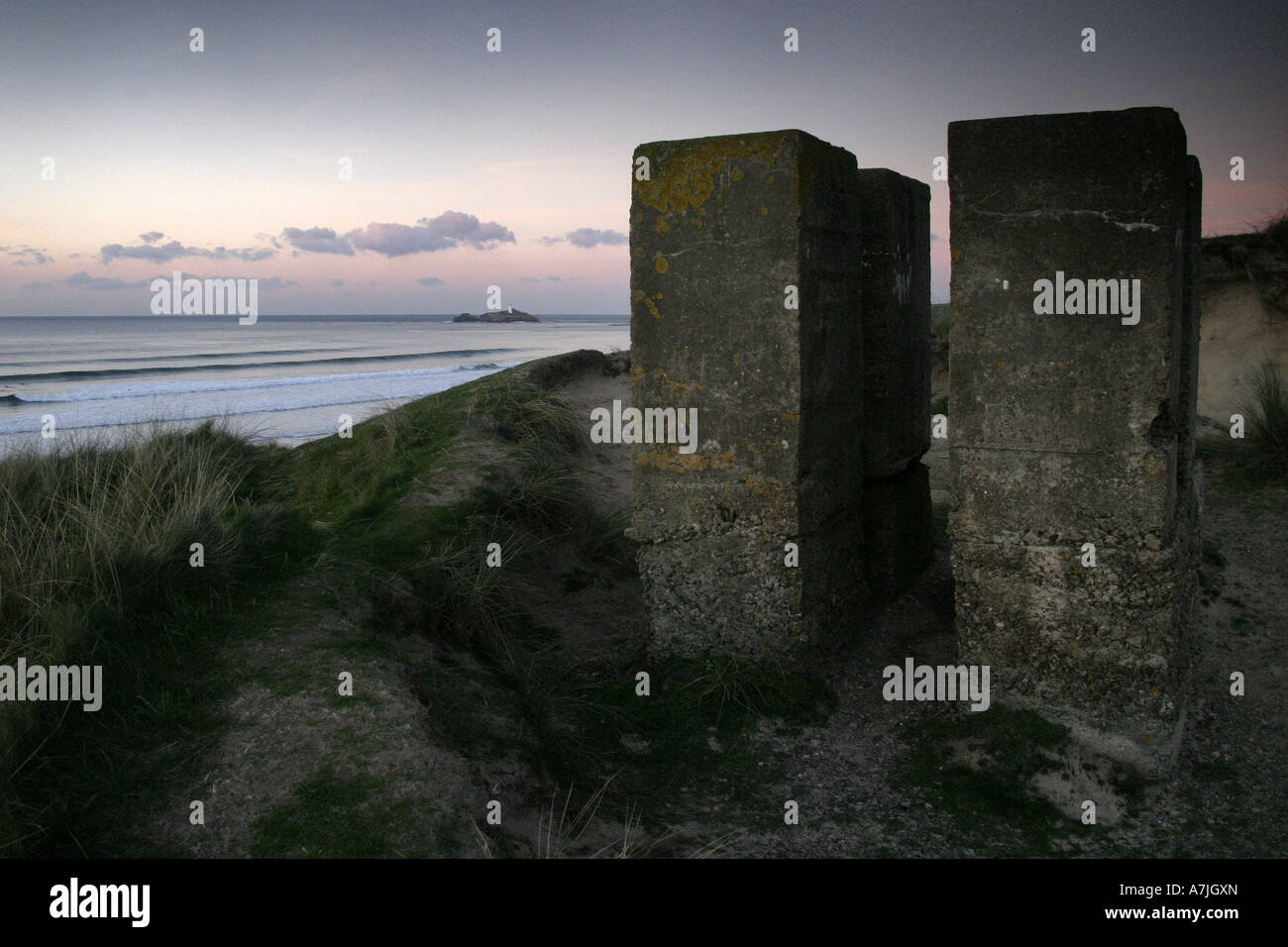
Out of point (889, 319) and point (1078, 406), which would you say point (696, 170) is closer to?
point (889, 319)

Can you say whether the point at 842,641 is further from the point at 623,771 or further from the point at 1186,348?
the point at 1186,348

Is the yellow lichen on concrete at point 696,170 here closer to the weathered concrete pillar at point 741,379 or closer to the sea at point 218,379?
the weathered concrete pillar at point 741,379

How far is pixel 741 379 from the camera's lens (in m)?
5.23

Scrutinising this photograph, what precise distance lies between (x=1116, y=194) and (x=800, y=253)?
4.92 ft

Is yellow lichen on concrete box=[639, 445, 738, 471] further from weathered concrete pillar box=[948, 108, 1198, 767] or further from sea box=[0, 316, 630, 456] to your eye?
sea box=[0, 316, 630, 456]

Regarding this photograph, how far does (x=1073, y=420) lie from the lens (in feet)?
14.7

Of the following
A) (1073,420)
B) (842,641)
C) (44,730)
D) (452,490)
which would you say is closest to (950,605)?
(842,641)

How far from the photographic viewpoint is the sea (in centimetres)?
1700

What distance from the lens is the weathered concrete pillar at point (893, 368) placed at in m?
6.21

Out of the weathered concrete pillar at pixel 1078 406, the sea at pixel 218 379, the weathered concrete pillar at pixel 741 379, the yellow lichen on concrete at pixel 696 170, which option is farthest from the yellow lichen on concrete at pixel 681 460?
the sea at pixel 218 379

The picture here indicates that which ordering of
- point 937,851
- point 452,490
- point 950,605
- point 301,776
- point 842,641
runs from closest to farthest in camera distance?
point 301,776 → point 937,851 → point 842,641 → point 950,605 → point 452,490

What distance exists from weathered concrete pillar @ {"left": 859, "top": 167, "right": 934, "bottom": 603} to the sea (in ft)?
19.2

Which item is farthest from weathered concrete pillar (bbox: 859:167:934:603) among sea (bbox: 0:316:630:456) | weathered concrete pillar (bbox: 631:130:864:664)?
sea (bbox: 0:316:630:456)

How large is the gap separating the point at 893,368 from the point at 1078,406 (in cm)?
193
